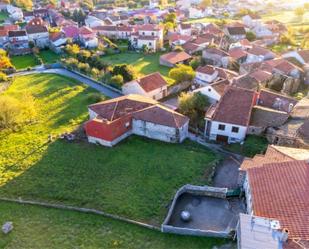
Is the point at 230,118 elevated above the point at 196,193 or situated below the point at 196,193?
above

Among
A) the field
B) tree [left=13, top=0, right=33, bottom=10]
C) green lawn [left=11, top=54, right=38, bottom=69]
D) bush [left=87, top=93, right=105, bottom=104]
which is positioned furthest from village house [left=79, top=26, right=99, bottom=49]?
tree [left=13, top=0, right=33, bottom=10]

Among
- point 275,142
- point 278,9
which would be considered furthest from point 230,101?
point 278,9

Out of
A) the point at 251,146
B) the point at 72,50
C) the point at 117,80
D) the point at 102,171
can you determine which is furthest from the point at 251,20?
the point at 102,171

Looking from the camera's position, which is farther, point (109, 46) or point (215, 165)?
point (109, 46)

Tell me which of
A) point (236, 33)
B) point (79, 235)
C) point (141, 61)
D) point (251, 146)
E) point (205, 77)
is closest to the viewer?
point (79, 235)

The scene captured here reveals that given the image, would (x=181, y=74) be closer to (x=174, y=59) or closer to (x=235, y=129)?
(x=174, y=59)

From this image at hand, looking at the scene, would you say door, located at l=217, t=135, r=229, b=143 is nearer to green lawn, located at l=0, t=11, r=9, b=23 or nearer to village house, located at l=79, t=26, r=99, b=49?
village house, located at l=79, t=26, r=99, b=49

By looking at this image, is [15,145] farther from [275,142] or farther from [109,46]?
[109,46]
